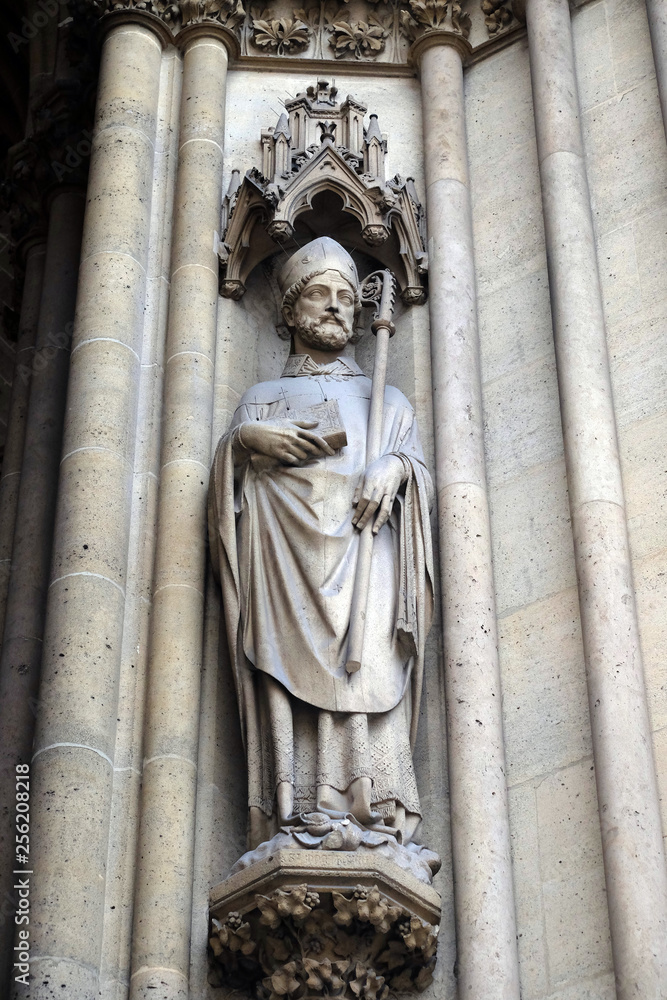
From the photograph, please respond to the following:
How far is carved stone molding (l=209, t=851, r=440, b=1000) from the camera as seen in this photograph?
677 cm

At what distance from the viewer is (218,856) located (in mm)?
7336

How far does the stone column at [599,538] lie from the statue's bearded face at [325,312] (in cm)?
96

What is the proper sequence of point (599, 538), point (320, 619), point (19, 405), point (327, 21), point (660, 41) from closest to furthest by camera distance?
1. point (320, 619)
2. point (599, 538)
3. point (660, 41)
4. point (327, 21)
5. point (19, 405)

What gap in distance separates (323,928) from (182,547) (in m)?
1.80

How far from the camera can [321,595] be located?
289 inches

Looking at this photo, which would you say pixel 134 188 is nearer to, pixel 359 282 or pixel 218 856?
pixel 359 282

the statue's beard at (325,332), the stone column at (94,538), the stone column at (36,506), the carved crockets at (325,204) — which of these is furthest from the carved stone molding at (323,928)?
the carved crockets at (325,204)

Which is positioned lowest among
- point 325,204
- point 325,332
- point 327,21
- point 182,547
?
point 182,547

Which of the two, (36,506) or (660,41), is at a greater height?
(660,41)

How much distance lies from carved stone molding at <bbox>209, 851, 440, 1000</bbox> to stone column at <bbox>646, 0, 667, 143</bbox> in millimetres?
3864

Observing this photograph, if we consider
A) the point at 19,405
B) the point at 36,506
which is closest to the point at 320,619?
the point at 36,506

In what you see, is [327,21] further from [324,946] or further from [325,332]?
[324,946]

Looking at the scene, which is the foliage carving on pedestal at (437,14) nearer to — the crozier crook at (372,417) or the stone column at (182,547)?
the stone column at (182,547)

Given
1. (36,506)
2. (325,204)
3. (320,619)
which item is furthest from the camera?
(36,506)
